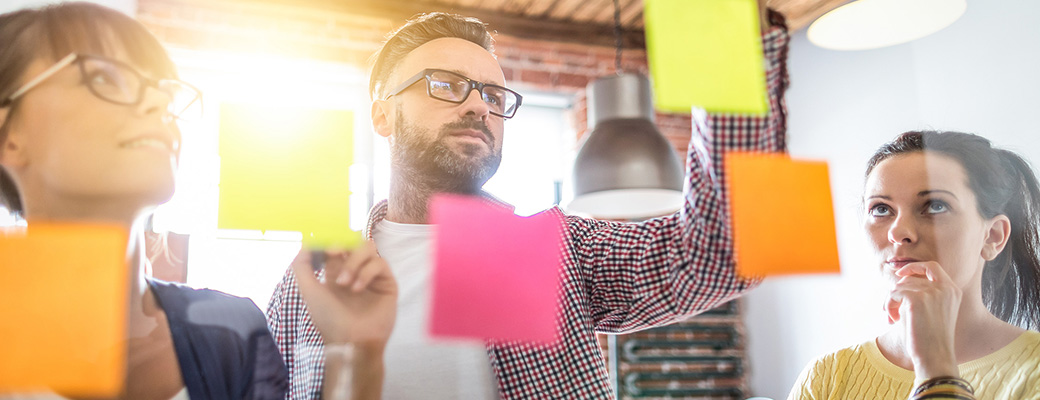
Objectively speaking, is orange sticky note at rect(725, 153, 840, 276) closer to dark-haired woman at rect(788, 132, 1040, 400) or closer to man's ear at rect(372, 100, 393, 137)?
dark-haired woman at rect(788, 132, 1040, 400)

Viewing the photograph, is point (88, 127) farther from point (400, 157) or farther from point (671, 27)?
point (671, 27)

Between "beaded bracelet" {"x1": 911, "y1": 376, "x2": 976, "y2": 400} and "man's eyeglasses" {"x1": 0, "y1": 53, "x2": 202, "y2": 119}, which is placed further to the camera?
"beaded bracelet" {"x1": 911, "y1": 376, "x2": 976, "y2": 400}

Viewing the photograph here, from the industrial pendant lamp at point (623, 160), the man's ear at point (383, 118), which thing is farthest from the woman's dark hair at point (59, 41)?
the industrial pendant lamp at point (623, 160)

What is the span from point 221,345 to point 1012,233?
76cm

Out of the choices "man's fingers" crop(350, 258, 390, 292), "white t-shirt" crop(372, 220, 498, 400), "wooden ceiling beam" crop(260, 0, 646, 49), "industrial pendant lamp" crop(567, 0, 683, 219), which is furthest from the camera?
"industrial pendant lamp" crop(567, 0, 683, 219)

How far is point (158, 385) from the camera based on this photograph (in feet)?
1.41

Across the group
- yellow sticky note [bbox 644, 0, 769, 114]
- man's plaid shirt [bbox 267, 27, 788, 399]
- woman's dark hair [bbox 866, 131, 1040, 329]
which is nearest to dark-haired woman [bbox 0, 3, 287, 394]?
man's plaid shirt [bbox 267, 27, 788, 399]

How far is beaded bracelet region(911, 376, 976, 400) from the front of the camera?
59cm

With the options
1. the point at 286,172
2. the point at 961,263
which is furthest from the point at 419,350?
the point at 961,263

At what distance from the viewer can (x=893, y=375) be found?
73cm

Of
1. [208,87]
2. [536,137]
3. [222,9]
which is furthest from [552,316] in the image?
[536,137]

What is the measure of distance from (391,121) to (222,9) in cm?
61

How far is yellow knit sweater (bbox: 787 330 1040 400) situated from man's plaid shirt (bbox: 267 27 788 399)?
0.26 metres

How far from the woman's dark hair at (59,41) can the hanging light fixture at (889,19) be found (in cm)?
85
